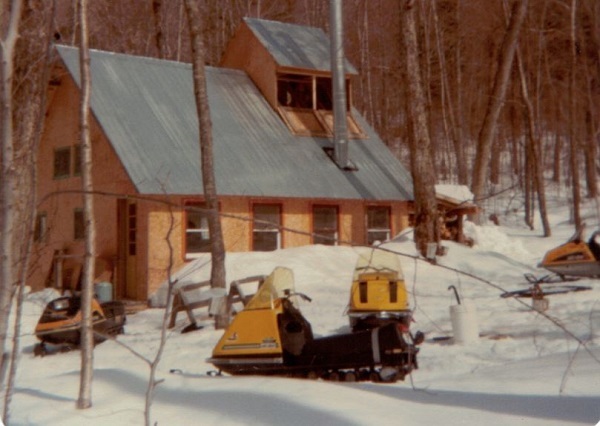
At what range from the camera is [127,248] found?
64.2 feet

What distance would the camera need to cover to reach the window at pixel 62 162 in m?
21.1

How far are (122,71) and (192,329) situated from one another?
9.29 m

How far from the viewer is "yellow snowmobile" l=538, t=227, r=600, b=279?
1422 cm

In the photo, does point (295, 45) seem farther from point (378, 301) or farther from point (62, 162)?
point (378, 301)

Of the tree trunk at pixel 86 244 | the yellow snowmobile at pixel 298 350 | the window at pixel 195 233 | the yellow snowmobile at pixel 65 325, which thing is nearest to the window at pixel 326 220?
the window at pixel 195 233

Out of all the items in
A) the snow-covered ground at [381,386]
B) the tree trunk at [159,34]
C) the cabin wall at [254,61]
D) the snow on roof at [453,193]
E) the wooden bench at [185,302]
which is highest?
the tree trunk at [159,34]

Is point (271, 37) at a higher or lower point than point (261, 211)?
higher

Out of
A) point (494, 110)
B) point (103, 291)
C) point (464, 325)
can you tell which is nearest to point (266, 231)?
point (103, 291)

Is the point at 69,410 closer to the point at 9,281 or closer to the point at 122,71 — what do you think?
the point at 9,281

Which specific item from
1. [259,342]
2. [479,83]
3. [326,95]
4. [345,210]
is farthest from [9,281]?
[479,83]

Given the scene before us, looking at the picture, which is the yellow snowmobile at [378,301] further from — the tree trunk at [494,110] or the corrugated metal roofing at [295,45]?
the corrugated metal roofing at [295,45]

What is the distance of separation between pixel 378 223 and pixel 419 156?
3.40 meters

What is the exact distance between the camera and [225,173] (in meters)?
19.5

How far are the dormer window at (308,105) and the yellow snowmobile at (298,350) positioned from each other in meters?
13.9
